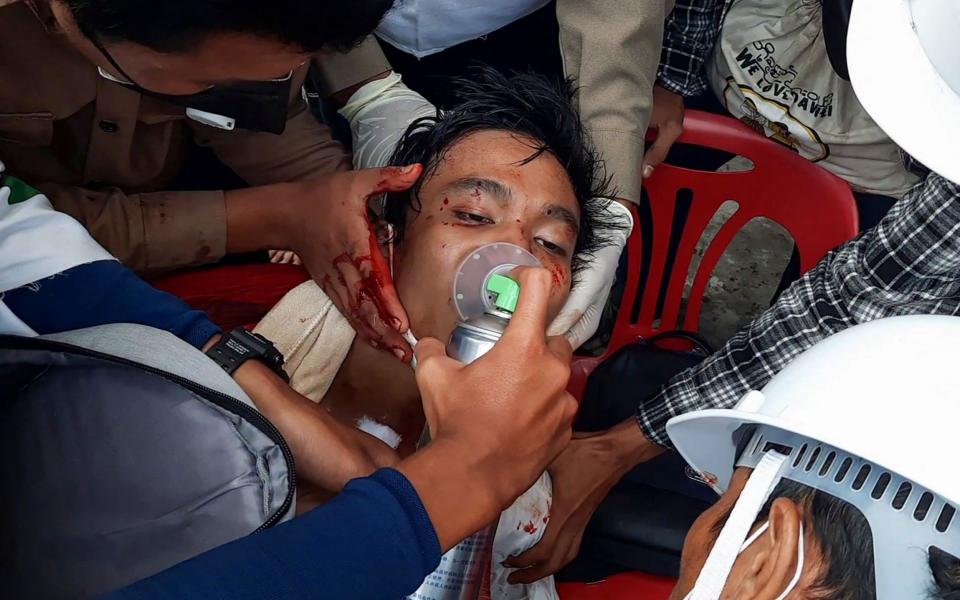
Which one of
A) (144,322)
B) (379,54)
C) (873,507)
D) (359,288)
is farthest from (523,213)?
(873,507)

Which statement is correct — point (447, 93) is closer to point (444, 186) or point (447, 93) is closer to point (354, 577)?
point (444, 186)

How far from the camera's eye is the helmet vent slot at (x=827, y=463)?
1.12 meters

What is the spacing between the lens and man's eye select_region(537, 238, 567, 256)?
1.75m

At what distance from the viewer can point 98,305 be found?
4.35 feet

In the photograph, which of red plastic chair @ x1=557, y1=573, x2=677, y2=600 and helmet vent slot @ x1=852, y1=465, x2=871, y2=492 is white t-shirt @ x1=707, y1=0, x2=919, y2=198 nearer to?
red plastic chair @ x1=557, y1=573, x2=677, y2=600

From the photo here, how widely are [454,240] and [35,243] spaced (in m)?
0.76

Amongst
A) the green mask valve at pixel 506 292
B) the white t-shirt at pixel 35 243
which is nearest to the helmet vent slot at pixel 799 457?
the green mask valve at pixel 506 292

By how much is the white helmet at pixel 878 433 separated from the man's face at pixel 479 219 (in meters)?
0.57

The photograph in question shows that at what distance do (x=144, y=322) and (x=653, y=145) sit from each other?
5.00ft

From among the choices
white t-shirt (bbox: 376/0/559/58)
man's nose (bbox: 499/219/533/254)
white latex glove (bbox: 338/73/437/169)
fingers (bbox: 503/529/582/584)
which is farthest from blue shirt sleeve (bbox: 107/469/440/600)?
white t-shirt (bbox: 376/0/559/58)

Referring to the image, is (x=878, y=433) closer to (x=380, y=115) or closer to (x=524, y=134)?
(x=524, y=134)

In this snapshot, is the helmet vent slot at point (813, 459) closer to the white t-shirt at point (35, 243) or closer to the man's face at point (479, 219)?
the man's face at point (479, 219)

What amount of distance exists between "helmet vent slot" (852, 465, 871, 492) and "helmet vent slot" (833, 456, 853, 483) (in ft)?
0.05

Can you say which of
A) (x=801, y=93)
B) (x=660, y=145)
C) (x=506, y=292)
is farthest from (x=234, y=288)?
(x=801, y=93)
